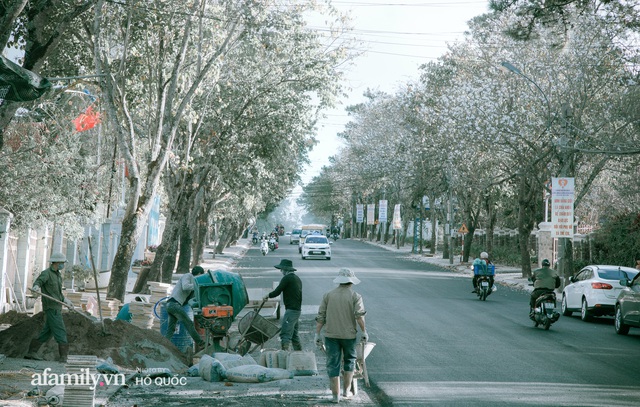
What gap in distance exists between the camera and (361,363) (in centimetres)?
1194

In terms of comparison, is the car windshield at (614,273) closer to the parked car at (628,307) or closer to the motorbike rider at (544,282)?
the motorbike rider at (544,282)

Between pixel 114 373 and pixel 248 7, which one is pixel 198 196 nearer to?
pixel 248 7

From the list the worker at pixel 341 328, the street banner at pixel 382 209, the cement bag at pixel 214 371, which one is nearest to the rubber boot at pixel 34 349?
the cement bag at pixel 214 371

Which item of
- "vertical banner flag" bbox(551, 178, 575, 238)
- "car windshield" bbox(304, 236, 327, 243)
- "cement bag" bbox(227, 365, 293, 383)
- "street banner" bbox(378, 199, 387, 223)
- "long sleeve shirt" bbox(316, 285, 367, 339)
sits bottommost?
"cement bag" bbox(227, 365, 293, 383)

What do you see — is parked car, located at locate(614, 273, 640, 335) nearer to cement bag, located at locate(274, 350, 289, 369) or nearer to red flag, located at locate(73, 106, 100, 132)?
cement bag, located at locate(274, 350, 289, 369)

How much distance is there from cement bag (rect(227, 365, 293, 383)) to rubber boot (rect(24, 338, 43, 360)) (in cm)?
358

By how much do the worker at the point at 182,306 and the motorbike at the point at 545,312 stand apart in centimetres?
869

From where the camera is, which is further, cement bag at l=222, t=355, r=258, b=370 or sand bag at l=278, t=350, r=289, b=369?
sand bag at l=278, t=350, r=289, b=369

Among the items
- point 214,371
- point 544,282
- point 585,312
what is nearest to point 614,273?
point 585,312

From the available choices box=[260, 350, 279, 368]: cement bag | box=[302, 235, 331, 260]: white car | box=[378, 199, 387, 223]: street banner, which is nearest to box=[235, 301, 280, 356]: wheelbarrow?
box=[260, 350, 279, 368]: cement bag

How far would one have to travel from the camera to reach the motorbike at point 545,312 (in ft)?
64.6

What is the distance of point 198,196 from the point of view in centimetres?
4050

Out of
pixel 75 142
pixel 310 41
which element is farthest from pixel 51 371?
pixel 310 41

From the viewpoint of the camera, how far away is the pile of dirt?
13.8 m
